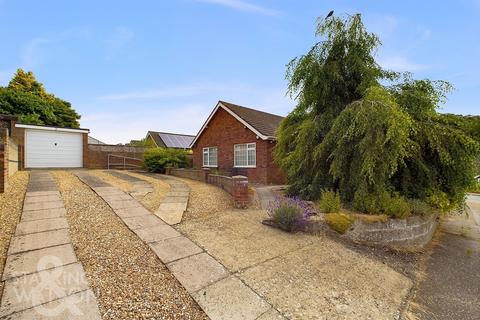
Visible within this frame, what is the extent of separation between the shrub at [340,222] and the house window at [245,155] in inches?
311

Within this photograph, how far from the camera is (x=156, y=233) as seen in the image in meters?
4.51

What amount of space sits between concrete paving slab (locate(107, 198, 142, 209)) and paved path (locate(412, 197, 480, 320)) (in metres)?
5.78

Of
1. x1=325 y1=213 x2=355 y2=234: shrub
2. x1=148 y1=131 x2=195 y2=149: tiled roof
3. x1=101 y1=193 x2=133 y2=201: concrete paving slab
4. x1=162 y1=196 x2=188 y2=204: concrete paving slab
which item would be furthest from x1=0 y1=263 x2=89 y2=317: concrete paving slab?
x1=148 y1=131 x2=195 y2=149: tiled roof

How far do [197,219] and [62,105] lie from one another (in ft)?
91.8

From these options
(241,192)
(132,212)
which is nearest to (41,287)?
(132,212)

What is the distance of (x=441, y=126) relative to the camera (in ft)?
19.9

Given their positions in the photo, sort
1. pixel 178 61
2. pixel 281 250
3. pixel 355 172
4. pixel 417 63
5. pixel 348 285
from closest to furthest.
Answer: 1. pixel 348 285
2. pixel 281 250
3. pixel 355 172
4. pixel 417 63
5. pixel 178 61

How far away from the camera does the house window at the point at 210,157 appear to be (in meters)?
16.2

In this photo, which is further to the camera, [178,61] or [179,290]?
[178,61]

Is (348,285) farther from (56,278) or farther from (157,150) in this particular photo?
(157,150)

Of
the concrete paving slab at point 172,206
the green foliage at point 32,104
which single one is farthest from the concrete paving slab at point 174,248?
the green foliage at point 32,104

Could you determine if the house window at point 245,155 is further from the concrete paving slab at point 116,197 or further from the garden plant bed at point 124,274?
the garden plant bed at point 124,274

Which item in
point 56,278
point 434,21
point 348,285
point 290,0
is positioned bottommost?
point 348,285

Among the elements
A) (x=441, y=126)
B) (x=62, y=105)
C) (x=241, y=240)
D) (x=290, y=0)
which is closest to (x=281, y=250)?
(x=241, y=240)
